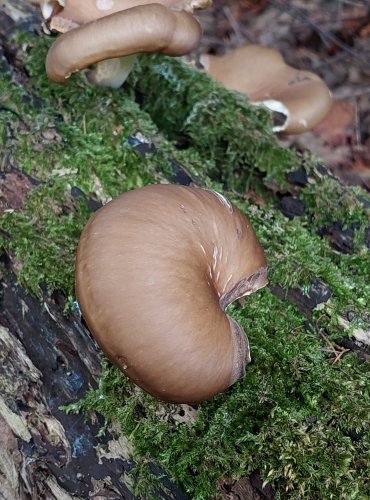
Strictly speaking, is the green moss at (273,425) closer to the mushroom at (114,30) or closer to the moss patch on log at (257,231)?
the moss patch on log at (257,231)

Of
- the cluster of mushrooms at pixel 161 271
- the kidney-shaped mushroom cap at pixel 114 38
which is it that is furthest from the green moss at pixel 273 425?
the kidney-shaped mushroom cap at pixel 114 38

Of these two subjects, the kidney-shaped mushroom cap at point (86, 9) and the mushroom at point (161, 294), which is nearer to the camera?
the mushroom at point (161, 294)

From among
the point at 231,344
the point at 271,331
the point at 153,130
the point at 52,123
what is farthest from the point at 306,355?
the point at 52,123

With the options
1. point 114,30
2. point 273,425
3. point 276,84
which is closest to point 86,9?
point 114,30

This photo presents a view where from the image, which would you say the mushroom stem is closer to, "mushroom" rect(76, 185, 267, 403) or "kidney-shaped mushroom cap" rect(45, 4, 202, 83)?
"kidney-shaped mushroom cap" rect(45, 4, 202, 83)

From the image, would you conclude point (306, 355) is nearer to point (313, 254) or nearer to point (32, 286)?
point (313, 254)

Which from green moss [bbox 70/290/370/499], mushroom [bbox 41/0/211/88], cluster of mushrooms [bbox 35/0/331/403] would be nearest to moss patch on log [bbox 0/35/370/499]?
green moss [bbox 70/290/370/499]
